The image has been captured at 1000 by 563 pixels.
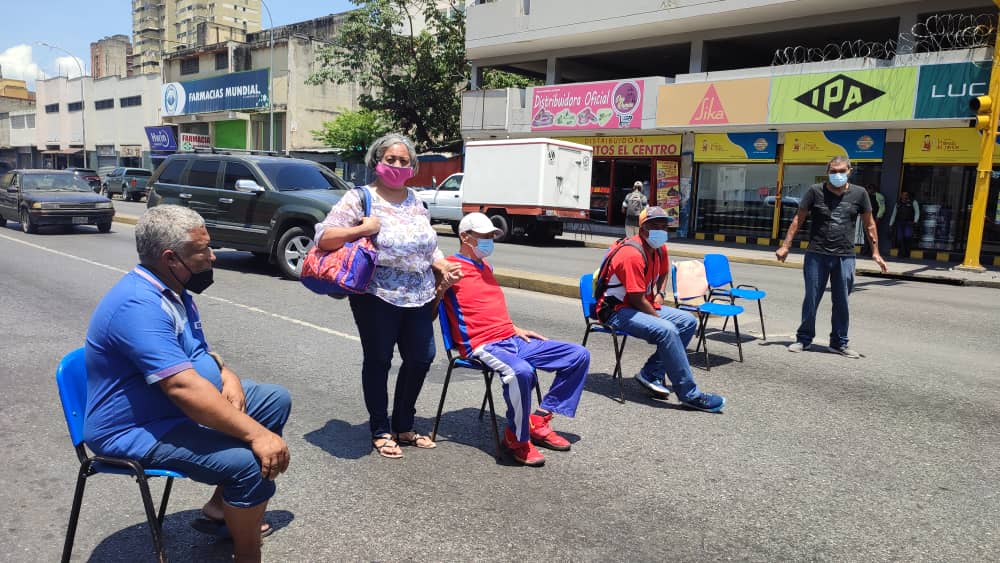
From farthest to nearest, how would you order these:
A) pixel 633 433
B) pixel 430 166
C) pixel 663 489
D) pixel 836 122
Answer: pixel 430 166 < pixel 836 122 < pixel 633 433 < pixel 663 489

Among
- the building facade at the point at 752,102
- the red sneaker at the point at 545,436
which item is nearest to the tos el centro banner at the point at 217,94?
the building facade at the point at 752,102

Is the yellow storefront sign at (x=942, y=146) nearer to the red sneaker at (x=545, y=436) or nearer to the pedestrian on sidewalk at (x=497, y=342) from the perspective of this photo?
the pedestrian on sidewalk at (x=497, y=342)

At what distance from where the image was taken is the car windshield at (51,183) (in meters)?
17.9

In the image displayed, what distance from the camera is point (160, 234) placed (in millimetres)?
2805

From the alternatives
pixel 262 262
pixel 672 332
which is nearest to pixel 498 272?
pixel 262 262

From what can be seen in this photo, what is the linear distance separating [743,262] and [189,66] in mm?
49866

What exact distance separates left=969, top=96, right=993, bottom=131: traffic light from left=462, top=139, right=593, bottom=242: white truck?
9823mm

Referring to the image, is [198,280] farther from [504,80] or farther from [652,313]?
[504,80]

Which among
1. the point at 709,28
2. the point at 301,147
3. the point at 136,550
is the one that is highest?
the point at 709,28

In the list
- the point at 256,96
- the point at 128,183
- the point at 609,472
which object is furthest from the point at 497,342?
the point at 256,96

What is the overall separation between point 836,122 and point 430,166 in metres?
18.7

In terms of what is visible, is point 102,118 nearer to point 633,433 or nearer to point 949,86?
point 949,86

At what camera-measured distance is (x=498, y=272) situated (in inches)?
471

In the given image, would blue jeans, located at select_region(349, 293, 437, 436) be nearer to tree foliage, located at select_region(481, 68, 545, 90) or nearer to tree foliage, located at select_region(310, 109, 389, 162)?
tree foliage, located at select_region(481, 68, 545, 90)
